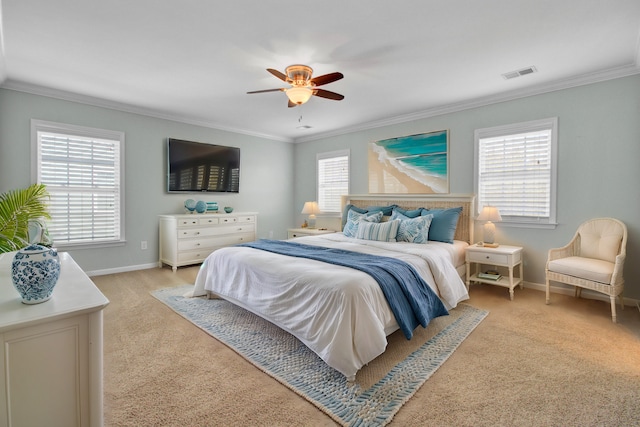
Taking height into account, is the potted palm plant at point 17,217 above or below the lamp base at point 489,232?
above

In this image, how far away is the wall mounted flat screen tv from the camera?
516cm

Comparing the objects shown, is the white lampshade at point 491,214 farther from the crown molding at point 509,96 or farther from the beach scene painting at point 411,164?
the crown molding at point 509,96

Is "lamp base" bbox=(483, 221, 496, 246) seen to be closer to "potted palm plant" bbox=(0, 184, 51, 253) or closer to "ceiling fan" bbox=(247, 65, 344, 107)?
"ceiling fan" bbox=(247, 65, 344, 107)

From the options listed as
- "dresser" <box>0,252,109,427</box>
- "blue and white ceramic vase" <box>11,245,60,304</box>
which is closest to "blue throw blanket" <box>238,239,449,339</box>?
"dresser" <box>0,252,109,427</box>

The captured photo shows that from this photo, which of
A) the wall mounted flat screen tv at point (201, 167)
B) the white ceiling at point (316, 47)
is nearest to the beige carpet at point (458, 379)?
the white ceiling at point (316, 47)

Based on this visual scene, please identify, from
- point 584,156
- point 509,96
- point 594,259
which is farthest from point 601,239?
point 509,96

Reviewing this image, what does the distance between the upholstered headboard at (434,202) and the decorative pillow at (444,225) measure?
0.76 ft

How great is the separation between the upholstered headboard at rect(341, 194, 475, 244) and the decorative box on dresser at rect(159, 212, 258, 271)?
2216mm

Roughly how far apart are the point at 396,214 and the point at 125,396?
356cm

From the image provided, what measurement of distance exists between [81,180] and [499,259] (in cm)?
549

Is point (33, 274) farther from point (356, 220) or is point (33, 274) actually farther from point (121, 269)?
point (121, 269)

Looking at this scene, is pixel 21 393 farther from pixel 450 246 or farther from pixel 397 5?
pixel 450 246

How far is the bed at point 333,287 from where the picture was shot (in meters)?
2.06

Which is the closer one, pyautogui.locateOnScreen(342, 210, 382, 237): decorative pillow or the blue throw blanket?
the blue throw blanket
